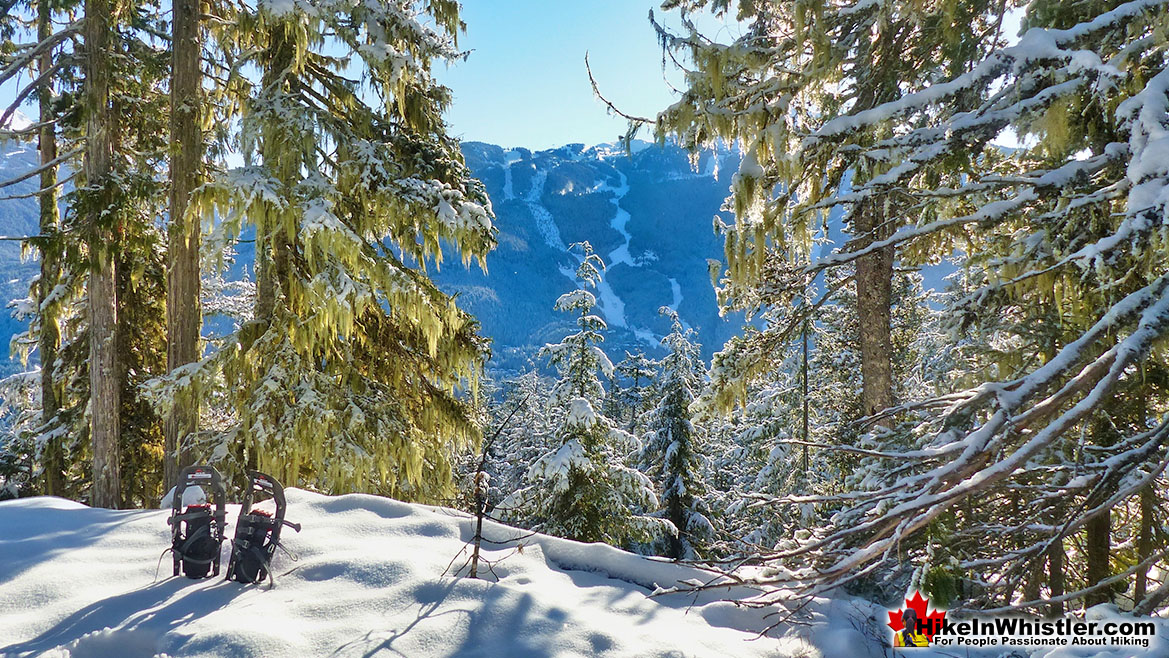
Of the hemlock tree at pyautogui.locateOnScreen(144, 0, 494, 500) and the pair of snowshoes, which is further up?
the hemlock tree at pyautogui.locateOnScreen(144, 0, 494, 500)

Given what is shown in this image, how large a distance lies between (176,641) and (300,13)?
6.08 m

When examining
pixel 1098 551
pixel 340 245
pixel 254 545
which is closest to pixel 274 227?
pixel 340 245

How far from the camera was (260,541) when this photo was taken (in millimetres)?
3791

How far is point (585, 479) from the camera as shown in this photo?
42.8ft

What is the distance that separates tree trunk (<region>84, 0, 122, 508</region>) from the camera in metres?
7.87

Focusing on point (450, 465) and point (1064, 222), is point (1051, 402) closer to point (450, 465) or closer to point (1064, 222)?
point (1064, 222)

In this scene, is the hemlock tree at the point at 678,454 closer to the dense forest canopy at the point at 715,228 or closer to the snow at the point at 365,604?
the dense forest canopy at the point at 715,228

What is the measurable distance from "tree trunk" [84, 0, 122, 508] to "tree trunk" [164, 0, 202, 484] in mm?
1061

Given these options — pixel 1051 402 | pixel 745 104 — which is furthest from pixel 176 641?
pixel 745 104

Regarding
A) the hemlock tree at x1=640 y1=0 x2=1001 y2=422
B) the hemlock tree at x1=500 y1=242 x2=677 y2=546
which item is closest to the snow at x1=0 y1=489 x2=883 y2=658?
the hemlock tree at x1=640 y1=0 x2=1001 y2=422

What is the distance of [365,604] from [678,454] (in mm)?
15786

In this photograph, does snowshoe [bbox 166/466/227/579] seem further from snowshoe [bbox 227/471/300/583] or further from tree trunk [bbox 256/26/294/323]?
tree trunk [bbox 256/26/294/323]

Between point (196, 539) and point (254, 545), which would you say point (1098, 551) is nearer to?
point (254, 545)

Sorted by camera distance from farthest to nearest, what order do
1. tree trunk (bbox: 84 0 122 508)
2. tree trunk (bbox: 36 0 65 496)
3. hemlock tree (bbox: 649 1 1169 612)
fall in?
tree trunk (bbox: 36 0 65 496), tree trunk (bbox: 84 0 122 508), hemlock tree (bbox: 649 1 1169 612)
